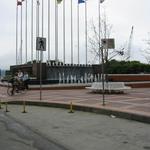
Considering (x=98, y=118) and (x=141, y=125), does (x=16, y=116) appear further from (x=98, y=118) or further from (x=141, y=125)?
(x=141, y=125)

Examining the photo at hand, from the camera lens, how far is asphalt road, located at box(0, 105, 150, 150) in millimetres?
9781

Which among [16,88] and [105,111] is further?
[16,88]

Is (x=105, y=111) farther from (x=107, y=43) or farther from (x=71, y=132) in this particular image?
(x=71, y=132)

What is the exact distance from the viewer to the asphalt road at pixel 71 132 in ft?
32.1

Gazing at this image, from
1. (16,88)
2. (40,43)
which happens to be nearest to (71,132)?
(40,43)

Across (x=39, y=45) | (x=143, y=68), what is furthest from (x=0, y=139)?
(x=143, y=68)

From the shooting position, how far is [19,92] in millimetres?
29438

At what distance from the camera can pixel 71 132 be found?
11852 millimetres

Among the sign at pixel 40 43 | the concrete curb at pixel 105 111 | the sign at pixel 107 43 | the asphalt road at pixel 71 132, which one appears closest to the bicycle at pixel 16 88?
the concrete curb at pixel 105 111

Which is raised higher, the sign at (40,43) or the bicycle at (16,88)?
the sign at (40,43)

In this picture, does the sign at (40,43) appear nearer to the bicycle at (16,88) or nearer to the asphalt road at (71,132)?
the asphalt road at (71,132)

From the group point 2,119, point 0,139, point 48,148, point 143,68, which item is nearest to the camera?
point 48,148

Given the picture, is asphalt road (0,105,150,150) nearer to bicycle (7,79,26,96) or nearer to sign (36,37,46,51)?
sign (36,37,46,51)

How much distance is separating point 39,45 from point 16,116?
20.6ft
